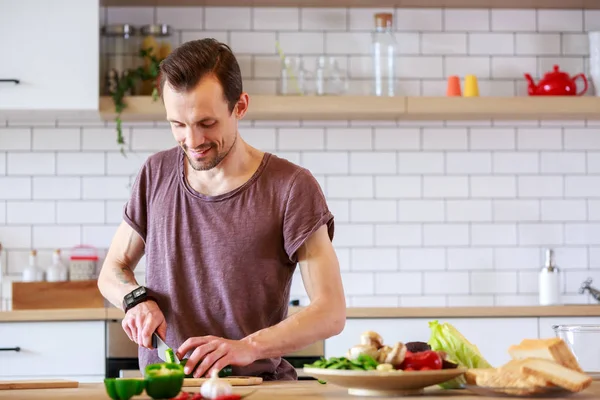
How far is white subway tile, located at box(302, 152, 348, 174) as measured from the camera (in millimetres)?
4289

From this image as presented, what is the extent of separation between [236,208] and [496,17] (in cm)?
261

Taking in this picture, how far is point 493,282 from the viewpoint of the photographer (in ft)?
14.1

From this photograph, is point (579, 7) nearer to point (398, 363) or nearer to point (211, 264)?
point (211, 264)

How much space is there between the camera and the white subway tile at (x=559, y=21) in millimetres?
4414

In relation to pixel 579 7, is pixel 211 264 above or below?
below

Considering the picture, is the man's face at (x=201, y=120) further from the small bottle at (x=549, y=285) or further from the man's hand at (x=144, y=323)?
the small bottle at (x=549, y=285)

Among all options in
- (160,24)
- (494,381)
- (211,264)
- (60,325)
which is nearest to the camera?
(494,381)

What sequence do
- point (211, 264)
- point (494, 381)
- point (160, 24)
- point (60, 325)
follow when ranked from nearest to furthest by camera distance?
point (494, 381), point (211, 264), point (60, 325), point (160, 24)

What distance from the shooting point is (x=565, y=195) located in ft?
14.3

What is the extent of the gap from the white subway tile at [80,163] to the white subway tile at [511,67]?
6.26ft

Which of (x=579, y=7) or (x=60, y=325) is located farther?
(x=579, y=7)

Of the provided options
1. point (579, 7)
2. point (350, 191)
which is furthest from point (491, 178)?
point (579, 7)

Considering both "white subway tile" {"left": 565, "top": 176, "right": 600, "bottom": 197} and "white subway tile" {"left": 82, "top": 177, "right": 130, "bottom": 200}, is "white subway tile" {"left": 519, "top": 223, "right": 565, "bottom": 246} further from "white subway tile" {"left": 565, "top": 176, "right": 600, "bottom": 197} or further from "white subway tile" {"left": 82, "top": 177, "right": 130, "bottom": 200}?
"white subway tile" {"left": 82, "top": 177, "right": 130, "bottom": 200}

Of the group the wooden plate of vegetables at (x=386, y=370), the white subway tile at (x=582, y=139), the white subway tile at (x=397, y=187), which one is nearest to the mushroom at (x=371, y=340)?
the wooden plate of vegetables at (x=386, y=370)
